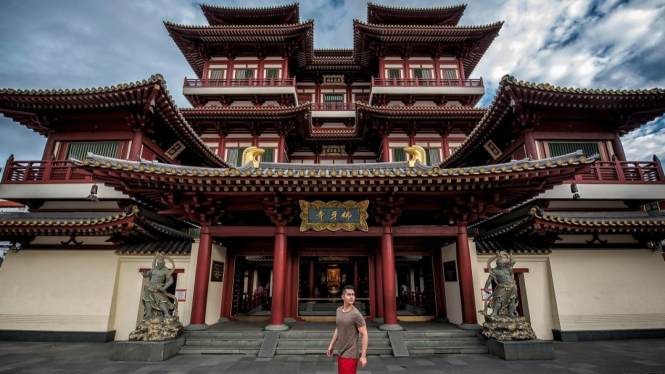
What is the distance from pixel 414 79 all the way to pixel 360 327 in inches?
860

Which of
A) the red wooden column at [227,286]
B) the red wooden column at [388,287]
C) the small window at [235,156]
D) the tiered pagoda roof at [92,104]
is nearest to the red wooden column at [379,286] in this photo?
the red wooden column at [388,287]

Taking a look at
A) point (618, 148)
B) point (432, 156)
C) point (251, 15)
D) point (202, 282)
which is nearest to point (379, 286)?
point (202, 282)

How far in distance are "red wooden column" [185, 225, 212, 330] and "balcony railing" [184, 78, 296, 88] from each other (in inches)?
614

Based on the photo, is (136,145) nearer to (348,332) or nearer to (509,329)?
(348,332)

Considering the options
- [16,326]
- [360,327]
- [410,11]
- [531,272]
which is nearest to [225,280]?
[16,326]

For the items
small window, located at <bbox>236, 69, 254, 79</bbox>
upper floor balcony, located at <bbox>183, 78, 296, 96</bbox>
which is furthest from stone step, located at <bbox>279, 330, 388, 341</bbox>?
small window, located at <bbox>236, 69, 254, 79</bbox>

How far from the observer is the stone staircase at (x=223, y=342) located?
28.1 ft

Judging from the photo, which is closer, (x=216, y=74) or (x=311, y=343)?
(x=311, y=343)

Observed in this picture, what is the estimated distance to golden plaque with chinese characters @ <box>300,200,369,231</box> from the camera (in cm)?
973

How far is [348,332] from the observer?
466 cm

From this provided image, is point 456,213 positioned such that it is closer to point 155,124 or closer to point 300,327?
point 300,327

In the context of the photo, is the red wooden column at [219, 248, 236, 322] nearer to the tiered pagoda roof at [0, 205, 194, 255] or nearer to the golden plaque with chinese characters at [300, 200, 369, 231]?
the tiered pagoda roof at [0, 205, 194, 255]

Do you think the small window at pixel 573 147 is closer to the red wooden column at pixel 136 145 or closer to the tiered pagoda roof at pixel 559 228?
the tiered pagoda roof at pixel 559 228

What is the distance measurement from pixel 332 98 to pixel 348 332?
2414cm
